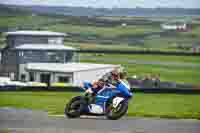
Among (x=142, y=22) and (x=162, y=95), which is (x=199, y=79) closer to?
(x=162, y=95)

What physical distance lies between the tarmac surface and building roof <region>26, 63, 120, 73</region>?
587 millimetres

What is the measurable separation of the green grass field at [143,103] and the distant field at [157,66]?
0.26 metres

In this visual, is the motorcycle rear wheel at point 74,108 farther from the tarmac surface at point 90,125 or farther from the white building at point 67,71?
the white building at point 67,71

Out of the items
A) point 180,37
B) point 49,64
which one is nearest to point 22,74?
point 49,64

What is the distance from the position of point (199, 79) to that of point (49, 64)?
6.28ft

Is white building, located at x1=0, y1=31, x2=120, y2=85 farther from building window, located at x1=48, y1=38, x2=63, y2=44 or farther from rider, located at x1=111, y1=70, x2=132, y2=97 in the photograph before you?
rider, located at x1=111, y1=70, x2=132, y2=97

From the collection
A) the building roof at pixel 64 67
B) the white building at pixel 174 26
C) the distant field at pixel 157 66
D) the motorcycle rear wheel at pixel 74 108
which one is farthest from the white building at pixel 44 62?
the white building at pixel 174 26

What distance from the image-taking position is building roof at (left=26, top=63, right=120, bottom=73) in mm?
6402

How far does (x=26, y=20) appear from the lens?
7.09 meters

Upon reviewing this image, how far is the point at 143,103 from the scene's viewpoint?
6.53 meters

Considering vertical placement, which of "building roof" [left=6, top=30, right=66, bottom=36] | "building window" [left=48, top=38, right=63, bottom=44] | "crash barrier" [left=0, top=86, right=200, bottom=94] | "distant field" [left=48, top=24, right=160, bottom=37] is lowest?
"crash barrier" [left=0, top=86, right=200, bottom=94]

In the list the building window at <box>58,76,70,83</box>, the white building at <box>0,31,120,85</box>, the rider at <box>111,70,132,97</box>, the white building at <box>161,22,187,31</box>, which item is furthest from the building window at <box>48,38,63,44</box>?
the white building at <box>161,22,187,31</box>

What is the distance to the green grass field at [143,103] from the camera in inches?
255

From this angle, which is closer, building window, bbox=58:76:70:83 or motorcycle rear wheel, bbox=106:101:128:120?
motorcycle rear wheel, bbox=106:101:128:120
